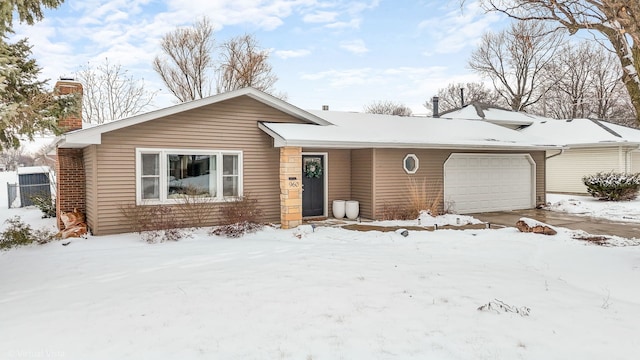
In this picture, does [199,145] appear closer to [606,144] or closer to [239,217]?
[239,217]

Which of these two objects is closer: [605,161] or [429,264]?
[429,264]

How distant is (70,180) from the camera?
32.1 feet

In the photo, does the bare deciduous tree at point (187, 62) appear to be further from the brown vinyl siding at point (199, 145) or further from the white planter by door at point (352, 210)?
the white planter by door at point (352, 210)

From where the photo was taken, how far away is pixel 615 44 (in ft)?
23.4

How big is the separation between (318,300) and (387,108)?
43.8 metres

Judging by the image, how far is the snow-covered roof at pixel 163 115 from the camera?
7730 mm

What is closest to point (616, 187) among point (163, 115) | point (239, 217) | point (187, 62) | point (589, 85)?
point (239, 217)

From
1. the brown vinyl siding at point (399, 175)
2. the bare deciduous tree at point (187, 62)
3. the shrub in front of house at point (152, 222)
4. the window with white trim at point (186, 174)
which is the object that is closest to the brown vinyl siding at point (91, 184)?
the shrub in front of house at point (152, 222)

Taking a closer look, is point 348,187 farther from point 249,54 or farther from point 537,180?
point 249,54

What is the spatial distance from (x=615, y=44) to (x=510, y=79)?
28683 mm

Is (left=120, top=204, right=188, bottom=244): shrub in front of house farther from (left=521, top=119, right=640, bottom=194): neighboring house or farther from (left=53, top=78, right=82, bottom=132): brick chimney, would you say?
(left=521, top=119, right=640, bottom=194): neighboring house

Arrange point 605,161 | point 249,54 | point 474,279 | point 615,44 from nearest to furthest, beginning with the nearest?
point 474,279
point 615,44
point 605,161
point 249,54

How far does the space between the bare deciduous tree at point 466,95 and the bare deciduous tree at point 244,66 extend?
18350mm

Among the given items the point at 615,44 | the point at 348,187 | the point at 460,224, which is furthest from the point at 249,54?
the point at 615,44
